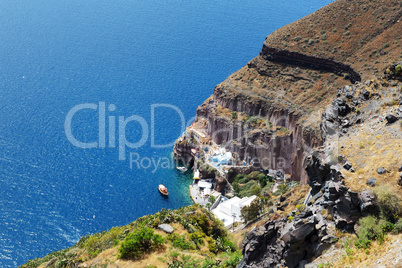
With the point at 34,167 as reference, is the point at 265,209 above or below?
below

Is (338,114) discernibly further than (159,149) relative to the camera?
No

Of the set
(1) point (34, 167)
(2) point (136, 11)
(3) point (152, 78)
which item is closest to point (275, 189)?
(1) point (34, 167)

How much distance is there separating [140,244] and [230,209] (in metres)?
34.2

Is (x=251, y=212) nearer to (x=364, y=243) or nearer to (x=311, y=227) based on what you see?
(x=311, y=227)

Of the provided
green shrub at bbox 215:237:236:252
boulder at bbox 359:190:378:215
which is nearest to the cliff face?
green shrub at bbox 215:237:236:252

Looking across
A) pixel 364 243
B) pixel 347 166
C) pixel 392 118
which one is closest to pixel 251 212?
pixel 392 118

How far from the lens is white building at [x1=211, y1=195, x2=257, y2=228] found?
73688 millimetres

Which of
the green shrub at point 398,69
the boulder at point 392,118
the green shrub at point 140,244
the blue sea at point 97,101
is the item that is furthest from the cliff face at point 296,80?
the boulder at point 392,118

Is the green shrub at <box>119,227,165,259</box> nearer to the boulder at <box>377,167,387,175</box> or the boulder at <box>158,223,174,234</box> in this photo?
the boulder at <box>158,223,174,234</box>

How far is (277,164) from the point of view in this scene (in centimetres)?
8544

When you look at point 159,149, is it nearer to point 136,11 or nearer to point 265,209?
point 265,209

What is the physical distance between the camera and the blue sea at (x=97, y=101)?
79.1 meters

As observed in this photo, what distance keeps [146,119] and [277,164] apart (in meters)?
41.2

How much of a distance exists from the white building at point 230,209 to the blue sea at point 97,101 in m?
10.6
